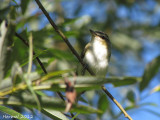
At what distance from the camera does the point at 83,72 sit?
3824 millimetres

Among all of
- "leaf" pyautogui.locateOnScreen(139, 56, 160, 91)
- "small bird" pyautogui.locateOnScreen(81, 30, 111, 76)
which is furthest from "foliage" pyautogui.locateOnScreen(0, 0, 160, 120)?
"small bird" pyautogui.locateOnScreen(81, 30, 111, 76)

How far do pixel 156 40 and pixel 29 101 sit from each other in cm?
576

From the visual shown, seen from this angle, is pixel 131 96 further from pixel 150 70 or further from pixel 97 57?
pixel 97 57

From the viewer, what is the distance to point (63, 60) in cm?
295

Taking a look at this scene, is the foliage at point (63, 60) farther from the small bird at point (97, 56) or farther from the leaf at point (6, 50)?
the small bird at point (97, 56)

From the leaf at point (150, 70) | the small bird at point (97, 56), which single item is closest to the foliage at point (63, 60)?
the leaf at point (150, 70)

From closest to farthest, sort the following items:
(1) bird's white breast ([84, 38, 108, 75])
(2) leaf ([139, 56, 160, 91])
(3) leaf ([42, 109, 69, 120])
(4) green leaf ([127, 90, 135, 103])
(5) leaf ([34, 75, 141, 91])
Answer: (5) leaf ([34, 75, 141, 91]), (3) leaf ([42, 109, 69, 120]), (2) leaf ([139, 56, 160, 91]), (4) green leaf ([127, 90, 135, 103]), (1) bird's white breast ([84, 38, 108, 75])

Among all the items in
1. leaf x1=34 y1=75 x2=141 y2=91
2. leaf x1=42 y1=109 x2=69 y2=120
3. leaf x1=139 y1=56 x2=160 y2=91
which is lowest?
leaf x1=34 y1=75 x2=141 y2=91

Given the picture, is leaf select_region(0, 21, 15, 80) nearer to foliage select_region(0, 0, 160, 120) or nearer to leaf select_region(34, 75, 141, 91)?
foliage select_region(0, 0, 160, 120)

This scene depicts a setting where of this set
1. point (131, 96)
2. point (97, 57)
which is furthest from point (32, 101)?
point (97, 57)

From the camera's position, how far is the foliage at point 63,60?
1325mm

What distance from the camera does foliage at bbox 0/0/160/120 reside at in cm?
133

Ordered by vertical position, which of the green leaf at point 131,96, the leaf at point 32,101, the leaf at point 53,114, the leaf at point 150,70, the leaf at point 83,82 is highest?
the green leaf at point 131,96

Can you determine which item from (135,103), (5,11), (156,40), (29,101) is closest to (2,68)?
(29,101)
